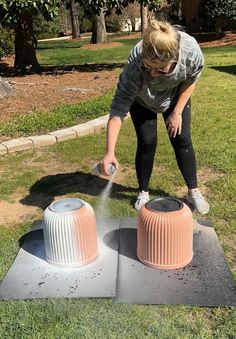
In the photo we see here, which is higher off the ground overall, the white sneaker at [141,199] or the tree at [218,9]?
the tree at [218,9]

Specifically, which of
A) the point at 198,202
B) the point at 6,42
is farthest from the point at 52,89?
the point at 6,42

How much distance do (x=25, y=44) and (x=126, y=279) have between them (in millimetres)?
9230

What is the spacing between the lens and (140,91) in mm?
3020

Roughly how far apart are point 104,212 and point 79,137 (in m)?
2.17

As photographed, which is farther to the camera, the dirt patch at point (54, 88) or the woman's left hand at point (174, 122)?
the dirt patch at point (54, 88)

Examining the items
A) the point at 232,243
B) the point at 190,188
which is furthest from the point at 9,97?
the point at 232,243

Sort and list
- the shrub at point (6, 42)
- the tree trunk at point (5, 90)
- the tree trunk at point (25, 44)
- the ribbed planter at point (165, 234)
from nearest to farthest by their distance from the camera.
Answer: the ribbed planter at point (165, 234) → the tree trunk at point (5, 90) → the tree trunk at point (25, 44) → the shrub at point (6, 42)

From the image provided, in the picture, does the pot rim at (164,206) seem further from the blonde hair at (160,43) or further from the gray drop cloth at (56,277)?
the blonde hair at (160,43)

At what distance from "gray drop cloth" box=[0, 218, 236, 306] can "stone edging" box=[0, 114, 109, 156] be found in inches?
90.4

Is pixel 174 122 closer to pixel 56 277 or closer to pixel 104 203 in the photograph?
pixel 104 203

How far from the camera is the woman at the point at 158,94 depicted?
2.53m

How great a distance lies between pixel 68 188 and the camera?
4.21 meters

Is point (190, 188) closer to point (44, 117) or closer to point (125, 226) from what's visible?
point (125, 226)

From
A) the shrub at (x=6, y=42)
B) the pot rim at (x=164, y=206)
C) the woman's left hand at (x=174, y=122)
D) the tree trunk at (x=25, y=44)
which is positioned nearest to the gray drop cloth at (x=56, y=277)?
the pot rim at (x=164, y=206)
